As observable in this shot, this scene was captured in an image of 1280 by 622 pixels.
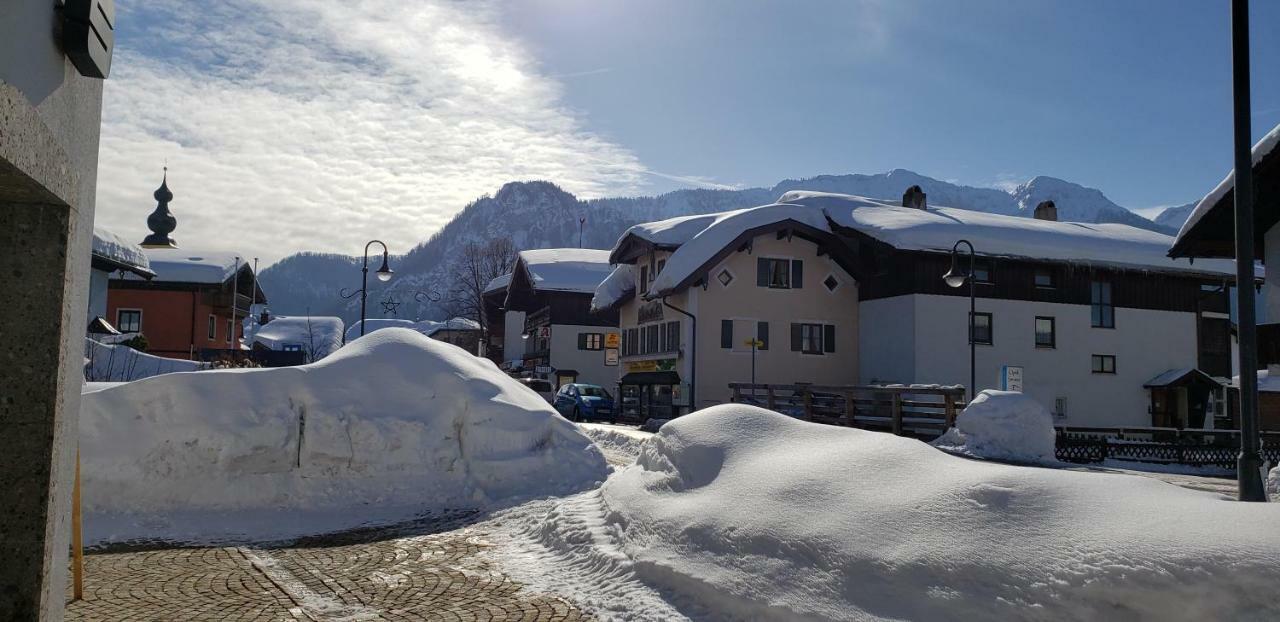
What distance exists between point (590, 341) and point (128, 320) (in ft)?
77.2

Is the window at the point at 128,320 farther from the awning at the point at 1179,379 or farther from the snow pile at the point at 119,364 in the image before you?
the awning at the point at 1179,379

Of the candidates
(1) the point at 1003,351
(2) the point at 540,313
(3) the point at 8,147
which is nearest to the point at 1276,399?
(1) the point at 1003,351

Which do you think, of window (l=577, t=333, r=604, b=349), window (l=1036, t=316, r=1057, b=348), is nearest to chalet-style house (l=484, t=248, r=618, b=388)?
window (l=577, t=333, r=604, b=349)

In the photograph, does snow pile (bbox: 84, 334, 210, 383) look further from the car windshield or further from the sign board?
the sign board

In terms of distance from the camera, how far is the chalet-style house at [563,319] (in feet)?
179

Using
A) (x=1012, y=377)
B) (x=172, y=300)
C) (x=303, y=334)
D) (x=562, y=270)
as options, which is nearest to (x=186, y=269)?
(x=172, y=300)

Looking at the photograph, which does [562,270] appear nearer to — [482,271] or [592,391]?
[592,391]

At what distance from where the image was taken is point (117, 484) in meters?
11.7

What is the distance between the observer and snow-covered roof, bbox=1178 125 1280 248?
1117 cm

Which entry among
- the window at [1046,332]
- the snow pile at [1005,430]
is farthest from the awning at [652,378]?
the snow pile at [1005,430]

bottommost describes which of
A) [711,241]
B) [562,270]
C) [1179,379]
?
[1179,379]

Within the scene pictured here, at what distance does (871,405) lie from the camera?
28.0 meters

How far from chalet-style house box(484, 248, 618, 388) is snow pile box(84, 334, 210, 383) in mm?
23385

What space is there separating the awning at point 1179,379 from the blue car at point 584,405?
71.5ft
